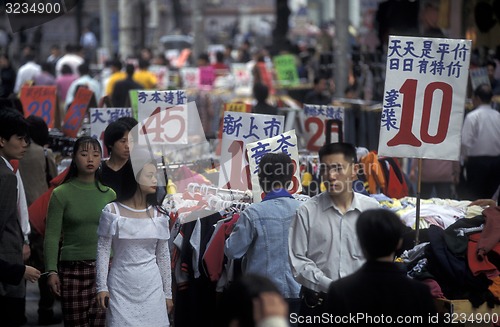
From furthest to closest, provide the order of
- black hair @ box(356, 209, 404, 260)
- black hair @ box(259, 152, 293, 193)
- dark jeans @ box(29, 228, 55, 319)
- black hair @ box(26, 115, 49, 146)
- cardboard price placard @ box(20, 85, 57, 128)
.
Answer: cardboard price placard @ box(20, 85, 57, 128) → black hair @ box(26, 115, 49, 146) → dark jeans @ box(29, 228, 55, 319) → black hair @ box(259, 152, 293, 193) → black hair @ box(356, 209, 404, 260)

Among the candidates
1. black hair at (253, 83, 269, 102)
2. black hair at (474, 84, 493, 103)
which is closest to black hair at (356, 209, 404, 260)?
black hair at (474, 84, 493, 103)

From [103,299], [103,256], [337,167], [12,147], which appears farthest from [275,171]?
[12,147]

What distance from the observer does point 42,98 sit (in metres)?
13.0

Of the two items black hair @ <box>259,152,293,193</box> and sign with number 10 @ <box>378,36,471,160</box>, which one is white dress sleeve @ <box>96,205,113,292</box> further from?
sign with number 10 @ <box>378,36,471,160</box>

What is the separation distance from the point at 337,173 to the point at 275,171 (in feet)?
2.11

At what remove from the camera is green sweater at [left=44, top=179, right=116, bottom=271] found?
7453 mm

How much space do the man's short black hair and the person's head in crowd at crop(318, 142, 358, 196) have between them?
7.95 ft

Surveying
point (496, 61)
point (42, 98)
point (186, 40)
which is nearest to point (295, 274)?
point (42, 98)

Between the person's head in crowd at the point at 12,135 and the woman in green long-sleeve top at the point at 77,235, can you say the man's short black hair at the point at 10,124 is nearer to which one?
the person's head in crowd at the point at 12,135

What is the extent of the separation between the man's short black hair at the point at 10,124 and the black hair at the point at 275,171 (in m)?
1.91

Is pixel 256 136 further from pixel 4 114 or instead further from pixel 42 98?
pixel 42 98

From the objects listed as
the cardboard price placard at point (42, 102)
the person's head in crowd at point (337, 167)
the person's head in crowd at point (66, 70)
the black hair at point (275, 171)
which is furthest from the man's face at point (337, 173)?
the person's head in crowd at point (66, 70)

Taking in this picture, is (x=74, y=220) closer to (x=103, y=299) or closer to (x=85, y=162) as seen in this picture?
(x=85, y=162)

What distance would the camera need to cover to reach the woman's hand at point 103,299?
667 centimetres
